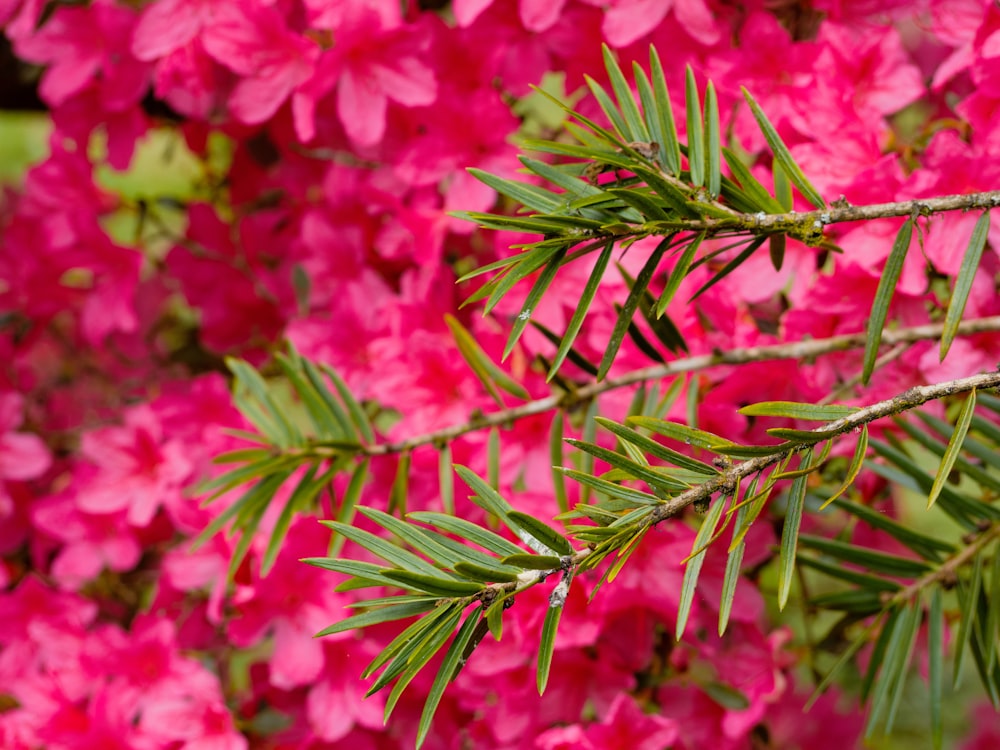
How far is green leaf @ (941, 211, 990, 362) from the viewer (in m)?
0.49

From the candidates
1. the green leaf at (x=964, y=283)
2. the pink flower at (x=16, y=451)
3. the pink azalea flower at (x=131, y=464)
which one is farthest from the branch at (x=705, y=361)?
Answer: the pink flower at (x=16, y=451)

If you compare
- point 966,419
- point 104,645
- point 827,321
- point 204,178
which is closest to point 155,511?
point 104,645

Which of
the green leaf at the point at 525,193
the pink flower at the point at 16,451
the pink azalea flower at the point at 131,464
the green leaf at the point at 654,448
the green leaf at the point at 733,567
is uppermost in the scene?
the green leaf at the point at 525,193

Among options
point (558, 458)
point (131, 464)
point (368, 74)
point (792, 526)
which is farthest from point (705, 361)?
point (131, 464)

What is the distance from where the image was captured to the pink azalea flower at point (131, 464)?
Result: 941 millimetres

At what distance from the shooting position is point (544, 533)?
453 millimetres

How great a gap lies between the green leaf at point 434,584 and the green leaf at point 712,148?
9.4 inches

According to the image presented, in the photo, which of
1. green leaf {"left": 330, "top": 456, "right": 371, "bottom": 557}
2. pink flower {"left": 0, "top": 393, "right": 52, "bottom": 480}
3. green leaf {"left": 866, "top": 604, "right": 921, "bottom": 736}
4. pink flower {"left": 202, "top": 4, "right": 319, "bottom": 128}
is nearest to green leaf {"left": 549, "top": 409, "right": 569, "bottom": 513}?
green leaf {"left": 330, "top": 456, "right": 371, "bottom": 557}

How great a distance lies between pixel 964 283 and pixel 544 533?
254 millimetres

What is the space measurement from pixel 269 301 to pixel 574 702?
0.53 metres

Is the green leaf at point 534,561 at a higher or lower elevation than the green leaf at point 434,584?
higher

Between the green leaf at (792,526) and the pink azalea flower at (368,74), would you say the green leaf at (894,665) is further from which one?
the pink azalea flower at (368,74)

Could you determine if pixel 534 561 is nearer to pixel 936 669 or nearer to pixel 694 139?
pixel 694 139

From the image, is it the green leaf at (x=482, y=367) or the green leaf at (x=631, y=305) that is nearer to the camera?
the green leaf at (x=631, y=305)
